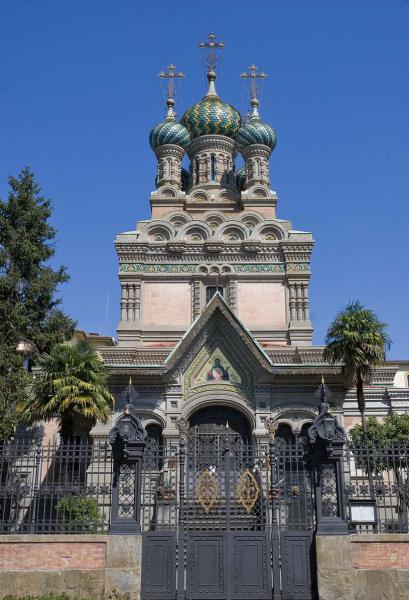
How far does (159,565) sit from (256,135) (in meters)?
27.9

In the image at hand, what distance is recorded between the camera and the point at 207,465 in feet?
50.7

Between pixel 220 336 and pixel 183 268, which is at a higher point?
pixel 183 268

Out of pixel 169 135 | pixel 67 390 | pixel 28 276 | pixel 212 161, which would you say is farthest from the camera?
pixel 212 161

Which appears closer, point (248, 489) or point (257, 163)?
point (248, 489)

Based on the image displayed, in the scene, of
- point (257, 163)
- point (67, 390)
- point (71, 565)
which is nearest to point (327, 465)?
point (71, 565)

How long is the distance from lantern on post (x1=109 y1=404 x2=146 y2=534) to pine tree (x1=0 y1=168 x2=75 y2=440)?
10386mm

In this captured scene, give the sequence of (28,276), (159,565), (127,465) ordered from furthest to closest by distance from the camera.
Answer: (28,276)
(127,465)
(159,565)

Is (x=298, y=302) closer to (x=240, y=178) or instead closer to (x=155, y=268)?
(x=155, y=268)

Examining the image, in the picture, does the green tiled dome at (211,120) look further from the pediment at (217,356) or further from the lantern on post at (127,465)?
the lantern on post at (127,465)

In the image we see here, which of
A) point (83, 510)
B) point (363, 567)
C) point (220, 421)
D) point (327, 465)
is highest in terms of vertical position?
point (220, 421)

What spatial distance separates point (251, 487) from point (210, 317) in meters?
12.0

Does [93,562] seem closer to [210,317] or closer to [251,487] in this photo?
[251,487]

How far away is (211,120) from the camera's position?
38.7 metres

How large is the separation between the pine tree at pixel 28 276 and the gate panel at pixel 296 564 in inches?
512
